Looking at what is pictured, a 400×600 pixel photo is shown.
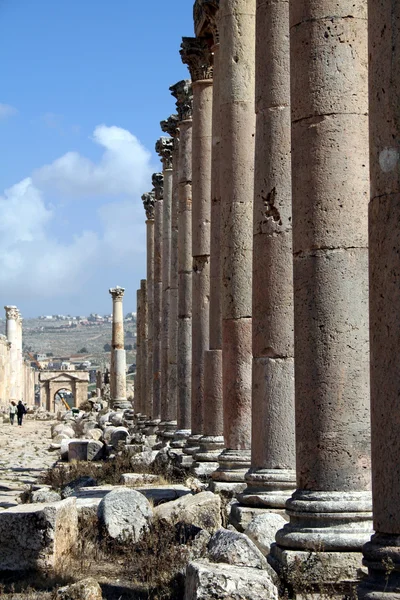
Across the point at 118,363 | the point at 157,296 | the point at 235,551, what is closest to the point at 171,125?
the point at 157,296

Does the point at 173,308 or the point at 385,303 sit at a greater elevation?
the point at 173,308

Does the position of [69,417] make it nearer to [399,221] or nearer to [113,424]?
[113,424]

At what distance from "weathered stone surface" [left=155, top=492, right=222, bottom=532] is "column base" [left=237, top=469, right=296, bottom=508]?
16.3 inches

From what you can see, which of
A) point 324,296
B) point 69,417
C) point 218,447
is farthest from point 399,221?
point 69,417

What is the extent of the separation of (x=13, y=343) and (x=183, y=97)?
174ft

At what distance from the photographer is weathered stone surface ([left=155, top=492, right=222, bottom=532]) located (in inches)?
448

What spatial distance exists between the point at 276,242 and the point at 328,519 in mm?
3669

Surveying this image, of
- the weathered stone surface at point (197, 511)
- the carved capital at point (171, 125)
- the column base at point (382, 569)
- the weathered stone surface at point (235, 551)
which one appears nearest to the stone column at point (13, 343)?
the carved capital at point (171, 125)

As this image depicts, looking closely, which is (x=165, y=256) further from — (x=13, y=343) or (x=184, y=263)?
(x=13, y=343)

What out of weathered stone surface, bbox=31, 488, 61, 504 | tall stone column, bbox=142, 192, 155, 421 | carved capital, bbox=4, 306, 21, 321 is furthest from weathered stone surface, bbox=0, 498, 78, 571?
carved capital, bbox=4, 306, 21, 321

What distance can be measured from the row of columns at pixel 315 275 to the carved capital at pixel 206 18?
2413mm

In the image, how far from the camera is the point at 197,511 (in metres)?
11.6

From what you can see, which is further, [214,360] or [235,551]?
[214,360]

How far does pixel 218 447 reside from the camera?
57.9 feet
